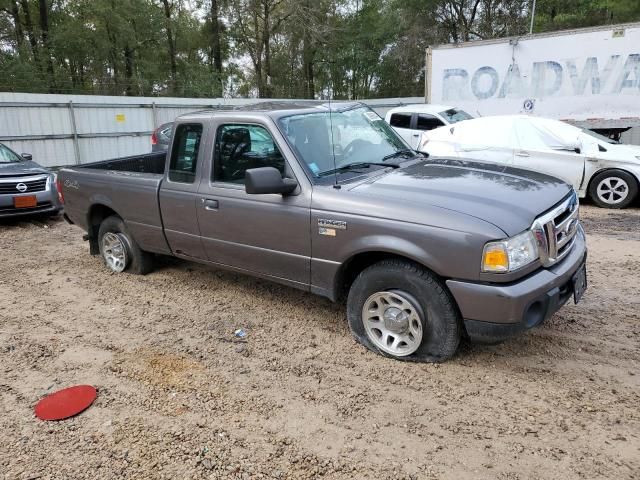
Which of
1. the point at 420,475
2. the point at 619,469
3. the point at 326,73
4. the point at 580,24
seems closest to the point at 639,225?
the point at 619,469

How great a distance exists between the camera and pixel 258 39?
32906 mm

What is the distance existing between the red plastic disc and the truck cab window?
1994 mm

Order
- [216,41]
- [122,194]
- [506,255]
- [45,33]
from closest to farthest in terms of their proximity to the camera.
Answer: [506,255] → [122,194] → [45,33] → [216,41]

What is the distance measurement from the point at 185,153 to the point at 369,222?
2155 mm

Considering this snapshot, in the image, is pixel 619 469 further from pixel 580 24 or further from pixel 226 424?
pixel 580 24

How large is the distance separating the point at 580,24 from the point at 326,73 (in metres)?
15.7

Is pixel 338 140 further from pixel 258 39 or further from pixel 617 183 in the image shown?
pixel 258 39

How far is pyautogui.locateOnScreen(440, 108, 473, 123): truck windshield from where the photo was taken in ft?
40.7

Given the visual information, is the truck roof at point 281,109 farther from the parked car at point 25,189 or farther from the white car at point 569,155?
the parked car at point 25,189

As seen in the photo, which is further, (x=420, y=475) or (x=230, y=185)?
(x=230, y=185)

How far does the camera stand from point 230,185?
4.42 m

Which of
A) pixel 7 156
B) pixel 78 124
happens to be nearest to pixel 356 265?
pixel 7 156

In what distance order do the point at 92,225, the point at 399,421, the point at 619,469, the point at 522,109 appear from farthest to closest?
the point at 522,109, the point at 92,225, the point at 399,421, the point at 619,469

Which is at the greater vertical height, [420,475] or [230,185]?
[230,185]
